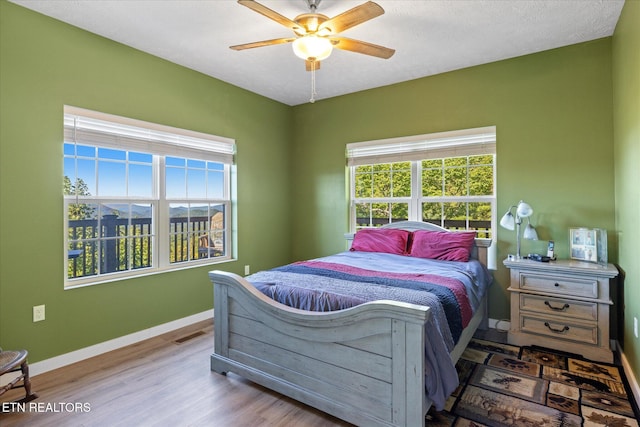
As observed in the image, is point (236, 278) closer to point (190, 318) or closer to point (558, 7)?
point (190, 318)

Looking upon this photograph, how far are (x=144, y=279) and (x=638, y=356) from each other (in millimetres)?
3823

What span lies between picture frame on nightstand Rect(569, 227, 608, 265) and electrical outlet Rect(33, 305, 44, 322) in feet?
14.3

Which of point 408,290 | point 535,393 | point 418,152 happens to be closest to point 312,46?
point 408,290

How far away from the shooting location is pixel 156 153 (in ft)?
10.6

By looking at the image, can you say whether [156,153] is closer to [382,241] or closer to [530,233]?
[382,241]

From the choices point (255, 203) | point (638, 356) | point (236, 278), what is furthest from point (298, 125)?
point (638, 356)

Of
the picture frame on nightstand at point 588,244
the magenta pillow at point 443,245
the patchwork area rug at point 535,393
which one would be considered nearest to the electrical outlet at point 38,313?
the patchwork area rug at point 535,393

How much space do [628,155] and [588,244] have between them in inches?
33.5

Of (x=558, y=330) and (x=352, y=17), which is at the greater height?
(x=352, y=17)

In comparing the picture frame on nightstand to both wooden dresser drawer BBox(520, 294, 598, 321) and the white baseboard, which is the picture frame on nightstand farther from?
the white baseboard

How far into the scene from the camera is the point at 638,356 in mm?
2137

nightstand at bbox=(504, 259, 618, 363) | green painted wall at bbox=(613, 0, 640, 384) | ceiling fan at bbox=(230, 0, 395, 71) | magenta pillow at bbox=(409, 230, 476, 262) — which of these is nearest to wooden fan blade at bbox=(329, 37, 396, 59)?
ceiling fan at bbox=(230, 0, 395, 71)

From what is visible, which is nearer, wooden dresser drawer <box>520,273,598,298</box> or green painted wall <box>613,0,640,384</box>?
green painted wall <box>613,0,640,384</box>

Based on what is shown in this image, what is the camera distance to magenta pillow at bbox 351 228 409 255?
3.55m
